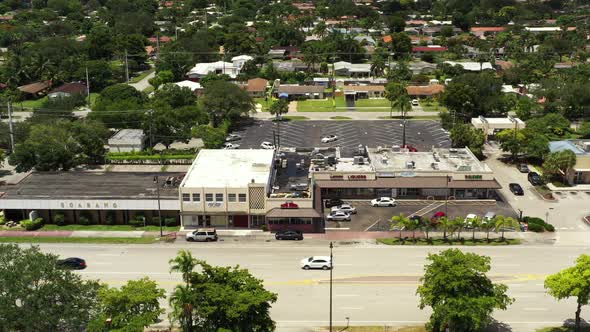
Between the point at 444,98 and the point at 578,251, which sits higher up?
the point at 444,98

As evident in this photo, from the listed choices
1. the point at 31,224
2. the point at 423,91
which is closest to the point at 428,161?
the point at 31,224

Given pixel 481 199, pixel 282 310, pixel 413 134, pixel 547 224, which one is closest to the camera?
pixel 282 310

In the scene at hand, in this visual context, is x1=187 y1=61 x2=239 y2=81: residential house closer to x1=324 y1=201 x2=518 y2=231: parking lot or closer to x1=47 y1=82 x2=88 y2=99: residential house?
x1=47 y1=82 x2=88 y2=99: residential house

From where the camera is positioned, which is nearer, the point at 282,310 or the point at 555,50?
the point at 282,310

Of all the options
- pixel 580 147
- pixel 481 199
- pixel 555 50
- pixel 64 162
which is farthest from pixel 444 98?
pixel 555 50

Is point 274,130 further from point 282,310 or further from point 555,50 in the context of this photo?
point 555,50

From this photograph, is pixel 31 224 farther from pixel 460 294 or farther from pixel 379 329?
pixel 460 294
